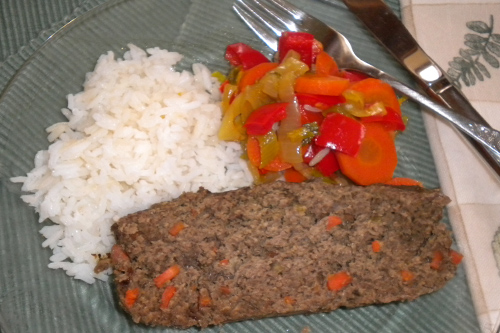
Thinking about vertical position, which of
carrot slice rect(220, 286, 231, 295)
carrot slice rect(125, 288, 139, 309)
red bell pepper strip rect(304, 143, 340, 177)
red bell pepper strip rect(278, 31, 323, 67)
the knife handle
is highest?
red bell pepper strip rect(278, 31, 323, 67)

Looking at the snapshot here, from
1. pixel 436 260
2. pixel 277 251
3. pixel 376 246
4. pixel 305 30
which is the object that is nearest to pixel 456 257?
pixel 436 260

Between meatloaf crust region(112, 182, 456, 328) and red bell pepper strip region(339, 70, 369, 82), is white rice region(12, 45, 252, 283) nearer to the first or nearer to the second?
meatloaf crust region(112, 182, 456, 328)

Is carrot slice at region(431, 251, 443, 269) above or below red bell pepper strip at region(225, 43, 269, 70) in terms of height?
below

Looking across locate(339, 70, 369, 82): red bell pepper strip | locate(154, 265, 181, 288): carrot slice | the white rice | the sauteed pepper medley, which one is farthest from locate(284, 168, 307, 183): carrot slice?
locate(154, 265, 181, 288): carrot slice

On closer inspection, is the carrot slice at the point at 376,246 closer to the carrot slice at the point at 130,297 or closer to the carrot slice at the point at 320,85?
the carrot slice at the point at 320,85

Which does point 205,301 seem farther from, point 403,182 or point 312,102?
point 403,182

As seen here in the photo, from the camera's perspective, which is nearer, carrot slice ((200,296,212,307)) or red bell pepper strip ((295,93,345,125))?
carrot slice ((200,296,212,307))
